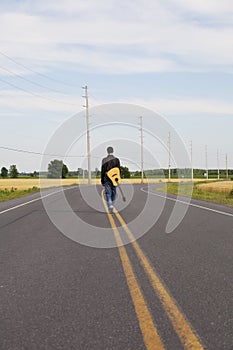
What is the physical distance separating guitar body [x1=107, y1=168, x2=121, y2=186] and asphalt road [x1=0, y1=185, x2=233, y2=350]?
5087 millimetres

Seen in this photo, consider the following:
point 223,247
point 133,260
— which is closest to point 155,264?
point 133,260

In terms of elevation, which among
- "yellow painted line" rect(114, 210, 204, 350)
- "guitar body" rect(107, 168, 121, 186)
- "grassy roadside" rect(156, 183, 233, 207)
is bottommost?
"yellow painted line" rect(114, 210, 204, 350)

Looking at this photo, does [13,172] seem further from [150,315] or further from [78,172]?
[150,315]

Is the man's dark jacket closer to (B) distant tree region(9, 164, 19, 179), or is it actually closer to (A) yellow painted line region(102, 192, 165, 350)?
(A) yellow painted line region(102, 192, 165, 350)

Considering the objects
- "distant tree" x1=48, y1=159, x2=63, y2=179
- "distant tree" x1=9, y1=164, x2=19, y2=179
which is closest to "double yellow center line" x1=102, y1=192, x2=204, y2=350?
"distant tree" x1=48, y1=159, x2=63, y2=179

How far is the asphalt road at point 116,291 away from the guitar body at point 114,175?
5.09 metres

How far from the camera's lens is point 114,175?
15609 millimetres

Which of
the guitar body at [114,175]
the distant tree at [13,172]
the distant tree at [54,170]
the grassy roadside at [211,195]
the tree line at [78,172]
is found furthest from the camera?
the distant tree at [13,172]

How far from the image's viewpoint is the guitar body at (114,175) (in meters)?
15.6

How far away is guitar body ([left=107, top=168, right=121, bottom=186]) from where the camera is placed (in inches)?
613

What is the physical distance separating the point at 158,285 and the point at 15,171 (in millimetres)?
147964

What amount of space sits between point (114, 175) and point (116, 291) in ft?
33.5

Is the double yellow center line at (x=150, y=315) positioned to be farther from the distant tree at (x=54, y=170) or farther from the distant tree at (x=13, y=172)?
the distant tree at (x=13, y=172)

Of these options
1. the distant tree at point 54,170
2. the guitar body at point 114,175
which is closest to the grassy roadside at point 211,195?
the guitar body at point 114,175
